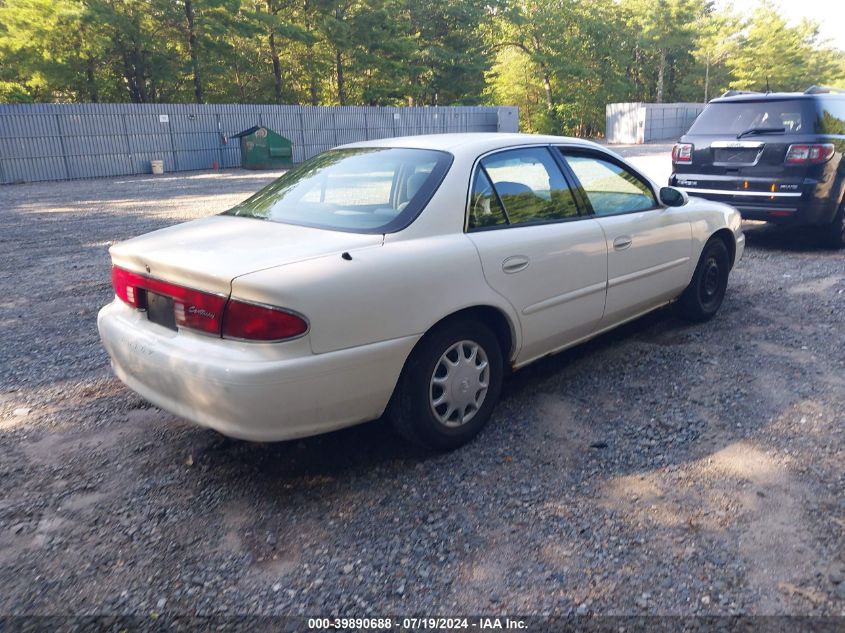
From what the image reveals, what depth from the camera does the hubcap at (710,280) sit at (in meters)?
5.45

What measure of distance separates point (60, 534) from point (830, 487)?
3388 mm

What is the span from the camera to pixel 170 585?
2.58 metres

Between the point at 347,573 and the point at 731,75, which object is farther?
the point at 731,75

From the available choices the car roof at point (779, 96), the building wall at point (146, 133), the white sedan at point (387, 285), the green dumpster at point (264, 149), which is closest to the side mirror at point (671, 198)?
the white sedan at point (387, 285)

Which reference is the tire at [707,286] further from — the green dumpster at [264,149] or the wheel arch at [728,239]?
the green dumpster at [264,149]

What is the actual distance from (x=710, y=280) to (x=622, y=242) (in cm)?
156

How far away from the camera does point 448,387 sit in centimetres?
343

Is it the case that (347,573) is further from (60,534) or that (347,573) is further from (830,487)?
(830,487)

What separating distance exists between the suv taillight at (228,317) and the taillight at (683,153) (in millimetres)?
7073

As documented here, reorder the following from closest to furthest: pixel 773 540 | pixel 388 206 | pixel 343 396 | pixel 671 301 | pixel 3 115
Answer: pixel 773 540 → pixel 343 396 → pixel 388 206 → pixel 671 301 → pixel 3 115

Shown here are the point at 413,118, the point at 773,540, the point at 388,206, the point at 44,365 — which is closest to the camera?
the point at 773,540

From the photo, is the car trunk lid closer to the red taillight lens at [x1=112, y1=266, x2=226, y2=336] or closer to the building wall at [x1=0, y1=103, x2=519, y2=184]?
the red taillight lens at [x1=112, y1=266, x2=226, y2=336]

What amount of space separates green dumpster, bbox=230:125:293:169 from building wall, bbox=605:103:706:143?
2184 centimetres

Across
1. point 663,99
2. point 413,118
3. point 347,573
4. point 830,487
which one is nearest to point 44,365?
point 347,573
